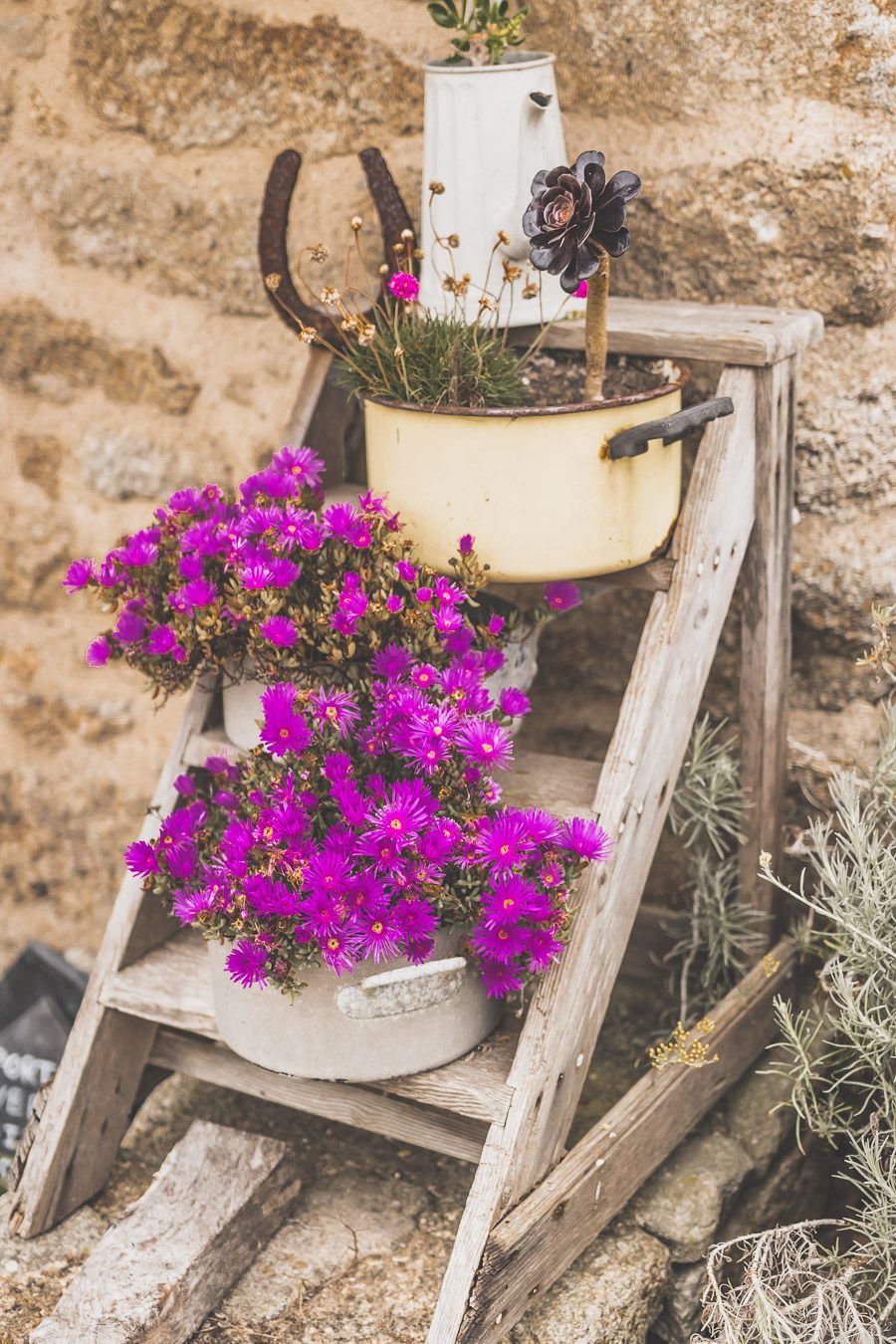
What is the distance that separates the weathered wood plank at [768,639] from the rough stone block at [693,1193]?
12.7 inches

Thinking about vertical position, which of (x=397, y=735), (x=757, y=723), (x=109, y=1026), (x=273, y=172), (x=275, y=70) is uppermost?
(x=275, y=70)

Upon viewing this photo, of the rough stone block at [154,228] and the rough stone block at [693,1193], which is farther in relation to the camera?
the rough stone block at [154,228]

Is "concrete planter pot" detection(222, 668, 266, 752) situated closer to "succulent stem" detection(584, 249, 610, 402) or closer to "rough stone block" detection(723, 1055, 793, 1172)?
"succulent stem" detection(584, 249, 610, 402)

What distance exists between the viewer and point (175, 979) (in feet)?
5.87

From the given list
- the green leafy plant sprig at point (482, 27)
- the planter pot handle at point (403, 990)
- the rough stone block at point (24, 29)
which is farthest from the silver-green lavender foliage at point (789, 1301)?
the rough stone block at point (24, 29)

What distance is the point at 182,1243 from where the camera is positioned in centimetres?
161

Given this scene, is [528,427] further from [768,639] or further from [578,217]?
[768,639]

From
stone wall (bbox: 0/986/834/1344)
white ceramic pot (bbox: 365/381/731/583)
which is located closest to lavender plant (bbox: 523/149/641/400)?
white ceramic pot (bbox: 365/381/731/583)

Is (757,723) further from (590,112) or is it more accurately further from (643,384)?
(590,112)

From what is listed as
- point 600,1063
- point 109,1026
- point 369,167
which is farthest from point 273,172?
point 600,1063

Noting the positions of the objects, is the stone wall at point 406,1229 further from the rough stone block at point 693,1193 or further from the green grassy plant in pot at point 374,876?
the green grassy plant in pot at point 374,876

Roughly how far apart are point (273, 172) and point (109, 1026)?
1.09m

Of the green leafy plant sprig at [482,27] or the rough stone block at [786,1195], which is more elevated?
the green leafy plant sprig at [482,27]

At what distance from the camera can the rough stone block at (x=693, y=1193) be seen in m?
1.70
